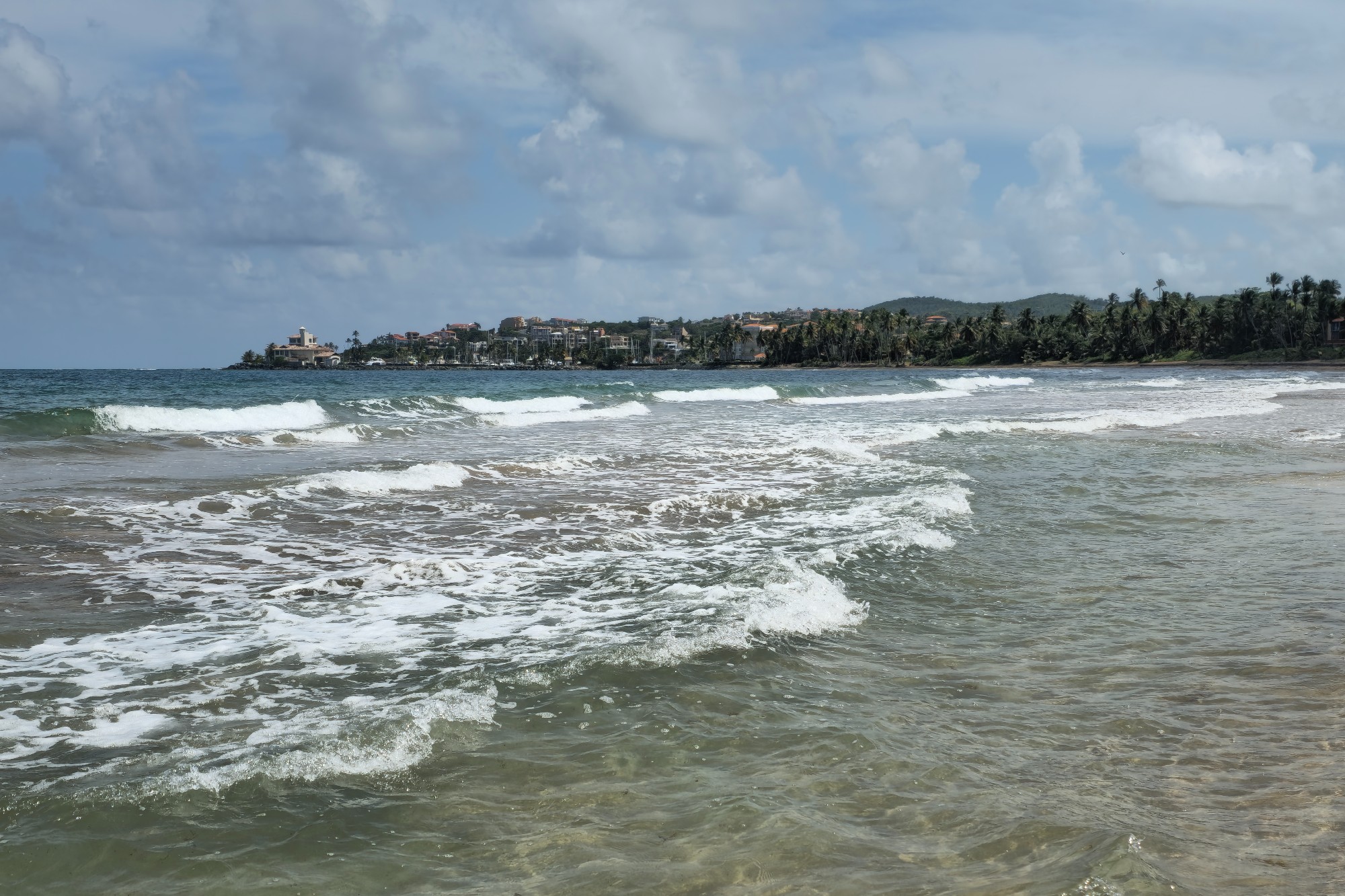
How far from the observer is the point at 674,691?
5367mm

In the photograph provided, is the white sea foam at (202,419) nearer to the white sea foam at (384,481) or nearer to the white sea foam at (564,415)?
the white sea foam at (564,415)

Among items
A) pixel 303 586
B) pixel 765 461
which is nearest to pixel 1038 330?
pixel 765 461

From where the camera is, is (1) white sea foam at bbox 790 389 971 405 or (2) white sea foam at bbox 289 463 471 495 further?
(1) white sea foam at bbox 790 389 971 405

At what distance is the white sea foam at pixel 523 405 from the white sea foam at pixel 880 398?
10.7 metres

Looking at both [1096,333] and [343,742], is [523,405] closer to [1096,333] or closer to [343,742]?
[343,742]

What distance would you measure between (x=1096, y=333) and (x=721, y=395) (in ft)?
350

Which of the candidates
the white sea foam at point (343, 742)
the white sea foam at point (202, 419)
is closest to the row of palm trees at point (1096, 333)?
the white sea foam at point (202, 419)

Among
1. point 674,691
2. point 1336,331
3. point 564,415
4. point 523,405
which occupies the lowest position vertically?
point 674,691

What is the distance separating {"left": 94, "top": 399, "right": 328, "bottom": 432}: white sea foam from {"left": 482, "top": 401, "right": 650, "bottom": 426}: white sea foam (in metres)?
5.81

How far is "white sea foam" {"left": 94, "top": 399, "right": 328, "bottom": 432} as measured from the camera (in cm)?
2731

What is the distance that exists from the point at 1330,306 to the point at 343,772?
429 feet

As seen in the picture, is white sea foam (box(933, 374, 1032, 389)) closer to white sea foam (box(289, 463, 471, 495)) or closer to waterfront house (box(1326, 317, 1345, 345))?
white sea foam (box(289, 463, 471, 495))

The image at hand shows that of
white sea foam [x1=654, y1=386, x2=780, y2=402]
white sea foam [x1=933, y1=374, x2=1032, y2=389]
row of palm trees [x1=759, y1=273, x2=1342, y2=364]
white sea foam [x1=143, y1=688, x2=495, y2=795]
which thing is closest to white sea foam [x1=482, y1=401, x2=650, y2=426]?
white sea foam [x1=654, y1=386, x2=780, y2=402]

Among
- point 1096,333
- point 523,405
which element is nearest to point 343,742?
point 523,405
